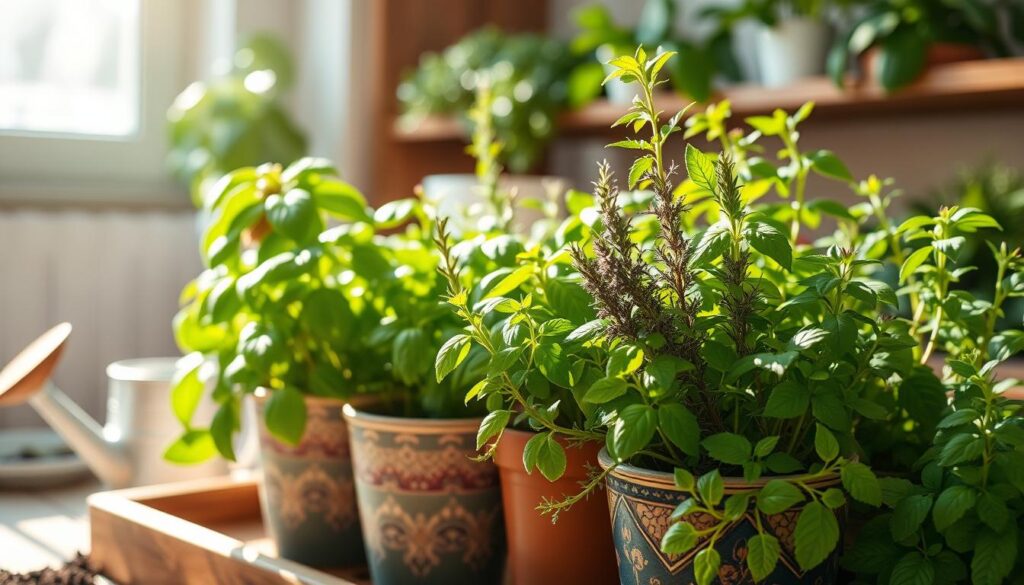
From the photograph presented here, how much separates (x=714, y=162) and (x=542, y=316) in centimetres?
15

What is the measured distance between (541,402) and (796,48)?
174cm

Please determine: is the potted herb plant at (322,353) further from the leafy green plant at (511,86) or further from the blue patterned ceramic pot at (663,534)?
the leafy green plant at (511,86)

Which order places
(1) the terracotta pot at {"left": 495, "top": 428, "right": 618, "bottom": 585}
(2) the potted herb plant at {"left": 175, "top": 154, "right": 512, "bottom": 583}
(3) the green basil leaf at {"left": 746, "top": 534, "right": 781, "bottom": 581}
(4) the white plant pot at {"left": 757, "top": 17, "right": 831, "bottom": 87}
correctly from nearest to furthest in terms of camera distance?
(3) the green basil leaf at {"left": 746, "top": 534, "right": 781, "bottom": 581}
(1) the terracotta pot at {"left": 495, "top": 428, "right": 618, "bottom": 585}
(2) the potted herb plant at {"left": 175, "top": 154, "right": 512, "bottom": 583}
(4) the white plant pot at {"left": 757, "top": 17, "right": 831, "bottom": 87}

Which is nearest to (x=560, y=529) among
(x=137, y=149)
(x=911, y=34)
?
(x=911, y=34)

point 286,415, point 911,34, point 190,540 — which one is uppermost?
point 911,34

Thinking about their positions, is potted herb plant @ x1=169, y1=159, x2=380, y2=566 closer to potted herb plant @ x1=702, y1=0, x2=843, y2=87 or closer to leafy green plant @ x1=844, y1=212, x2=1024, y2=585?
leafy green plant @ x1=844, y1=212, x2=1024, y2=585

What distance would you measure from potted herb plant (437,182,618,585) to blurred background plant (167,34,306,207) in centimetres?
189

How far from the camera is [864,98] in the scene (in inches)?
82.3

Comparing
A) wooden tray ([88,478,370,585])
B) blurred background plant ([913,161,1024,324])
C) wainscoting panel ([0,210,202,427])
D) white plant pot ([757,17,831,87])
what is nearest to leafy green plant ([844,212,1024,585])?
wooden tray ([88,478,370,585])

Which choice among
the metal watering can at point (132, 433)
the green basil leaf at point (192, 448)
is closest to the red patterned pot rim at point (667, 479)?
the green basil leaf at point (192, 448)

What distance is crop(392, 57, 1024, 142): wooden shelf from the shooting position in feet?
6.27

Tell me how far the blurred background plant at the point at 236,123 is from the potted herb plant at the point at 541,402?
1.89 meters

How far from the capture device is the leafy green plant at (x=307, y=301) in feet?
2.65

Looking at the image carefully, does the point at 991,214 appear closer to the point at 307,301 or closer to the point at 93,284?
the point at 307,301
